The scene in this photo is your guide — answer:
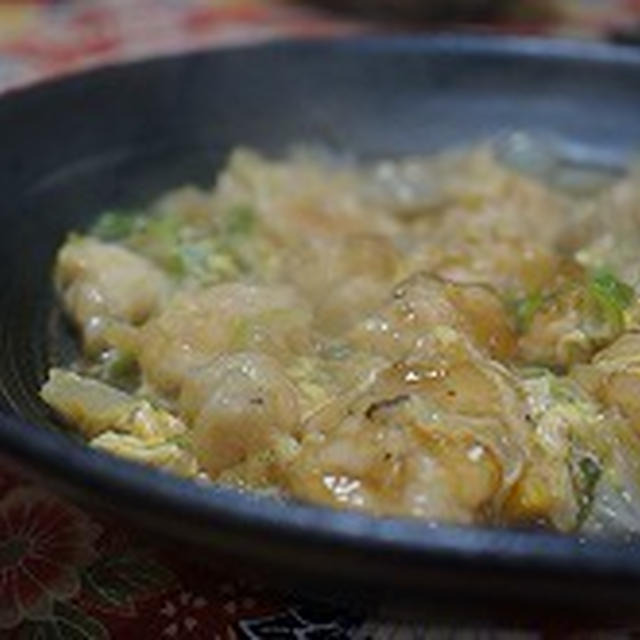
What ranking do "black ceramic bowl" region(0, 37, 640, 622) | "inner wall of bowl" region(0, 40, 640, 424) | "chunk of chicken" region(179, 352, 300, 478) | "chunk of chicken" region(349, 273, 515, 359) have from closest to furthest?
"black ceramic bowl" region(0, 37, 640, 622)
"chunk of chicken" region(179, 352, 300, 478)
"chunk of chicken" region(349, 273, 515, 359)
"inner wall of bowl" region(0, 40, 640, 424)

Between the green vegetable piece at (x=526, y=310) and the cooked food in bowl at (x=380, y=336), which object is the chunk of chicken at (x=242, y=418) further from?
the green vegetable piece at (x=526, y=310)

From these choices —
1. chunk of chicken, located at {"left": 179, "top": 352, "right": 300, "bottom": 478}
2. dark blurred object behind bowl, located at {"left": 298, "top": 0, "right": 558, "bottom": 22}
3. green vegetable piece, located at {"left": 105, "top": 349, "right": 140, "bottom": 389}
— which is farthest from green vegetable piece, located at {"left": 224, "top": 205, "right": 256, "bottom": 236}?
dark blurred object behind bowl, located at {"left": 298, "top": 0, "right": 558, "bottom": 22}

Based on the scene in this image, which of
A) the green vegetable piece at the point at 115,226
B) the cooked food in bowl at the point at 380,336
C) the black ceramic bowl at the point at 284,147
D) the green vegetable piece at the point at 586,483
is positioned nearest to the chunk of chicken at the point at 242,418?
the cooked food in bowl at the point at 380,336

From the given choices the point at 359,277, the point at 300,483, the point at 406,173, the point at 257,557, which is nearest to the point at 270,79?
the point at 406,173

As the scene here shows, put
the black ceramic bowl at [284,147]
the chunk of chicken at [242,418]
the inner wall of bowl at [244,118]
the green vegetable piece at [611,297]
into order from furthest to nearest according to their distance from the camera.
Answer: the inner wall of bowl at [244,118], the green vegetable piece at [611,297], the chunk of chicken at [242,418], the black ceramic bowl at [284,147]

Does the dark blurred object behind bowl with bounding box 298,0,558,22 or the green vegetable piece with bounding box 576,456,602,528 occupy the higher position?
the green vegetable piece with bounding box 576,456,602,528

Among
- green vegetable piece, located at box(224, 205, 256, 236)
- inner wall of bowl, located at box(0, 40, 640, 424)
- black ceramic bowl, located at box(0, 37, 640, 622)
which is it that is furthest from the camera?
green vegetable piece, located at box(224, 205, 256, 236)

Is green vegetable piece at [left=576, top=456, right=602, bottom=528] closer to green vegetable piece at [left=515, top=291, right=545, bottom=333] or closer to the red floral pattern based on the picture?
green vegetable piece at [left=515, top=291, right=545, bottom=333]

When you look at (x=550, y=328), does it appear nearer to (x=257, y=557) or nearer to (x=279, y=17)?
(x=257, y=557)
